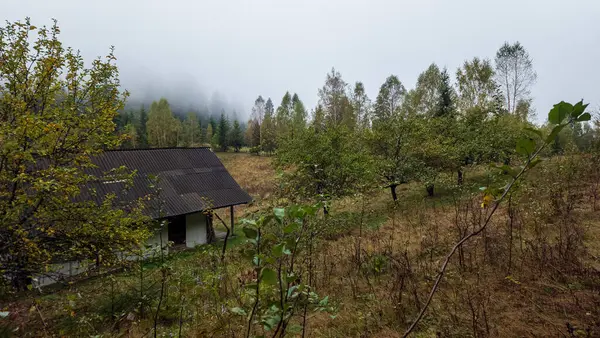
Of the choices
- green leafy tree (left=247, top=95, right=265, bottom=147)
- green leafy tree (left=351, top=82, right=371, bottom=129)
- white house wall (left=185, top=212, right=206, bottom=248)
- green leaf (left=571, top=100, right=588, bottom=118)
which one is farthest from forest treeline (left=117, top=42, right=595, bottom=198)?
green leafy tree (left=247, top=95, right=265, bottom=147)

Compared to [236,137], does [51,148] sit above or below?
below

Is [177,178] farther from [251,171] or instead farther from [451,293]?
[251,171]

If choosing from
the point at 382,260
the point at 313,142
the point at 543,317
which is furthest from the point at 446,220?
the point at 313,142

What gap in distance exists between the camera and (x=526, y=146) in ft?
3.84

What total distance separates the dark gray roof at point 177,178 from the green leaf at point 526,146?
13.4 m

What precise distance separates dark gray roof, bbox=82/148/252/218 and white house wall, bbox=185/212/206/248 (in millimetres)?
1111

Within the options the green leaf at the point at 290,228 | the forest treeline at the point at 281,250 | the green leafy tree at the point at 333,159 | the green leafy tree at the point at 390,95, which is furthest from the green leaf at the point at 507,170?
the green leafy tree at the point at 390,95

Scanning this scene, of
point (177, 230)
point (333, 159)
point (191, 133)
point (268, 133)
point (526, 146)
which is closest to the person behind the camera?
point (526, 146)

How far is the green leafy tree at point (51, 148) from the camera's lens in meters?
6.03

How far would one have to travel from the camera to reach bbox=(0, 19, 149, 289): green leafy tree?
6031 millimetres

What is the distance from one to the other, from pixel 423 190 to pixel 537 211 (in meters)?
13.5

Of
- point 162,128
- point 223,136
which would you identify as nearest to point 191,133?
point 223,136

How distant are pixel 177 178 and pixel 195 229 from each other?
3035mm

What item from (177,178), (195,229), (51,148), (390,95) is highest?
(390,95)
